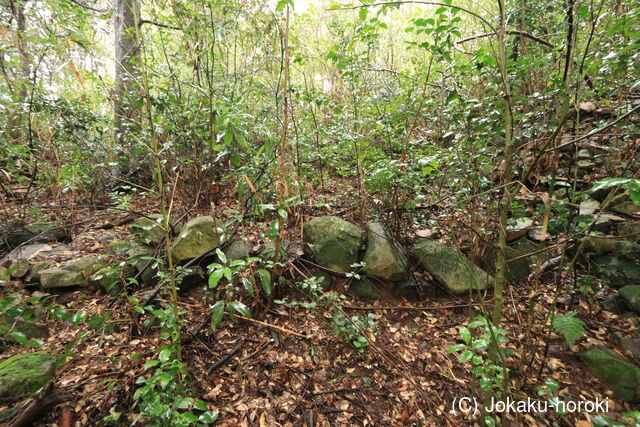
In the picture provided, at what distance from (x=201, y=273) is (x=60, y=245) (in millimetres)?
2089

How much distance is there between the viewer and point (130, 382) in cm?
186

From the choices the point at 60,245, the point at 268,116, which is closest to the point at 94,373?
the point at 60,245

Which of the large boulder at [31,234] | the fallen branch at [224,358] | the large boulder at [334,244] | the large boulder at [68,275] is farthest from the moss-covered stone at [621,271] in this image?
the large boulder at [31,234]

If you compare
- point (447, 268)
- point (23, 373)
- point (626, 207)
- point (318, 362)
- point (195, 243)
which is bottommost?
point (318, 362)

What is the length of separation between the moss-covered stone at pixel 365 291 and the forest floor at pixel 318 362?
8 centimetres

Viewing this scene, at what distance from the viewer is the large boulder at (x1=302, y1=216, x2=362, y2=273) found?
9.53 ft

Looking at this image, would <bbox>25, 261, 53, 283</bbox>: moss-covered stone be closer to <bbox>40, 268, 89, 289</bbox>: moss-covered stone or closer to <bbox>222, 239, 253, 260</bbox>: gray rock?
<bbox>40, 268, 89, 289</bbox>: moss-covered stone

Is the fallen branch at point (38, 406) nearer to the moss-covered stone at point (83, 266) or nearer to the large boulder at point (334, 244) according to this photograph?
the moss-covered stone at point (83, 266)

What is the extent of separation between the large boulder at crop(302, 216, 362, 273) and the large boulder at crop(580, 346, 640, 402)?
209cm

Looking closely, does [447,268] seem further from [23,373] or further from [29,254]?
[29,254]

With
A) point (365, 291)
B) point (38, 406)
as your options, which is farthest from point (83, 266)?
point (365, 291)

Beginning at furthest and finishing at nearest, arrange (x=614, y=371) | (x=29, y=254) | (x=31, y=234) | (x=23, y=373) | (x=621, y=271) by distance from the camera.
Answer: (x=31, y=234), (x=29, y=254), (x=621, y=271), (x=614, y=371), (x=23, y=373)

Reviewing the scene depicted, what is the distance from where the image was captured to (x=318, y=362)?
224 centimetres

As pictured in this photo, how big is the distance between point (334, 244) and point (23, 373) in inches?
98.9
